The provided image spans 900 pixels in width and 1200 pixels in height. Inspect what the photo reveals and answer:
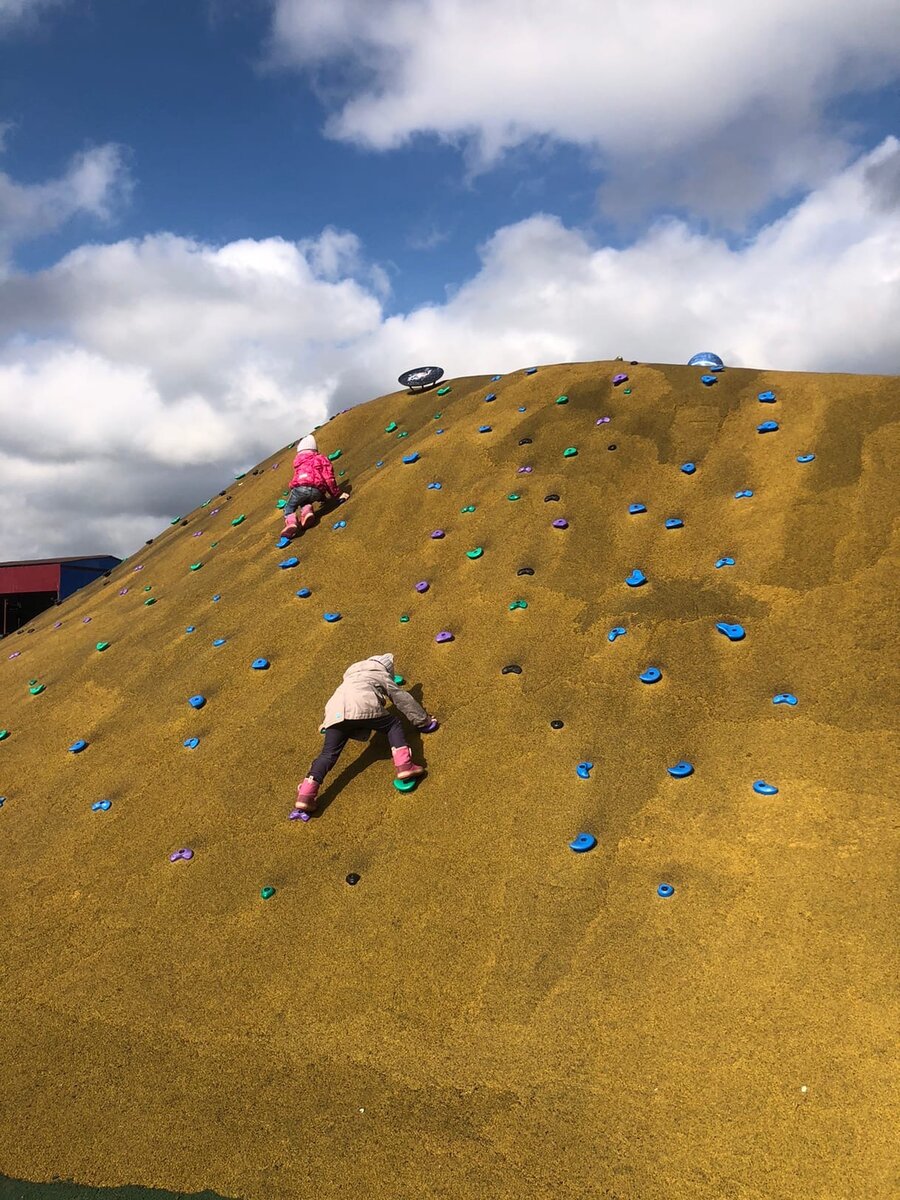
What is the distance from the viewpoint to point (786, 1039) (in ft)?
13.5

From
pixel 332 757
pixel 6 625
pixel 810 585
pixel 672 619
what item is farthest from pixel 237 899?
pixel 6 625

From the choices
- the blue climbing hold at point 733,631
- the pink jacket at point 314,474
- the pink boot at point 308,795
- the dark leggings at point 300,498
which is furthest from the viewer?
the pink jacket at point 314,474

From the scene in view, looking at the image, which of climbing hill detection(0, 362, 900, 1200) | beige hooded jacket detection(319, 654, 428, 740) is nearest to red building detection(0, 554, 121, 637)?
climbing hill detection(0, 362, 900, 1200)

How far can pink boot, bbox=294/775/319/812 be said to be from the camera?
6469mm

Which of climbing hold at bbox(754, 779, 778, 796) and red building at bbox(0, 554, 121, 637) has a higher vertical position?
red building at bbox(0, 554, 121, 637)

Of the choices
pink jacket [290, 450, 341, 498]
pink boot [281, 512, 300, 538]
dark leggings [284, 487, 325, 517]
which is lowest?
pink boot [281, 512, 300, 538]

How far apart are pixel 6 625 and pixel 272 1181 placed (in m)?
35.7

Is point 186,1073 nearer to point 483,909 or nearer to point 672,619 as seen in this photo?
point 483,909

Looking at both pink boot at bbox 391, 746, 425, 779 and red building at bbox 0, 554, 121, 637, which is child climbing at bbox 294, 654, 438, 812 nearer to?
pink boot at bbox 391, 746, 425, 779

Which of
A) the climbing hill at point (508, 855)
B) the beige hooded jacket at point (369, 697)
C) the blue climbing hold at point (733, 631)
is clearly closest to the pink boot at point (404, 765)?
the climbing hill at point (508, 855)

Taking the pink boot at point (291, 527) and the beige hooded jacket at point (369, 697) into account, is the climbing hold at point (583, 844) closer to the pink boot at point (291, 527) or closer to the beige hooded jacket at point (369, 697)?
the beige hooded jacket at point (369, 697)

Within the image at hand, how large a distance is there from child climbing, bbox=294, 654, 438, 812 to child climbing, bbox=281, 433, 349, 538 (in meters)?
5.44

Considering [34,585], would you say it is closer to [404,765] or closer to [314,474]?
[314,474]

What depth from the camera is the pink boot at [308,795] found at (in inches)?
255
